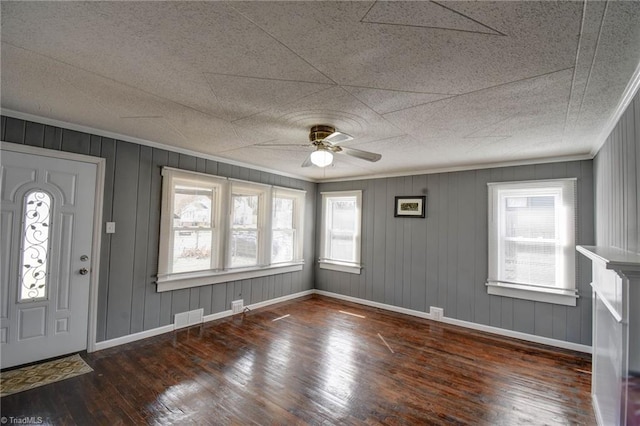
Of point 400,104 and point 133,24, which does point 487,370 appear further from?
point 133,24

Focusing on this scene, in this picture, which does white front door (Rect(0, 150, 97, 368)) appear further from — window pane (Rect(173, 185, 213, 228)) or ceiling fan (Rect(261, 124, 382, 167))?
ceiling fan (Rect(261, 124, 382, 167))

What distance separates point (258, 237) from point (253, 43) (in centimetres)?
378

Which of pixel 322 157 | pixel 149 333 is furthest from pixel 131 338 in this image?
pixel 322 157

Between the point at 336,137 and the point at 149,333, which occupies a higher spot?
the point at 336,137

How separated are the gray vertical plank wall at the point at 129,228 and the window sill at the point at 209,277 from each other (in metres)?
0.09

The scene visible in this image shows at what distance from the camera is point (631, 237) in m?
1.94

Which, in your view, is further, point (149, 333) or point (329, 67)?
point (149, 333)

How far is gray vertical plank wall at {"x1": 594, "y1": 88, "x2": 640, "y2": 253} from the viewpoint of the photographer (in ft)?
6.13

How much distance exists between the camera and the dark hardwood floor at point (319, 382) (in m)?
2.21

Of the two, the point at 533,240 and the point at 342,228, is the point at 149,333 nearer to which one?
the point at 342,228

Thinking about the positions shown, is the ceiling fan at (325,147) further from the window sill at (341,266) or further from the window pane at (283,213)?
the window sill at (341,266)

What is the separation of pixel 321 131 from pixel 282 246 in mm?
3204

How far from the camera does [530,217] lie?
3.90 metres

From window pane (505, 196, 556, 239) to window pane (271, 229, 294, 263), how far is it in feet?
11.8
